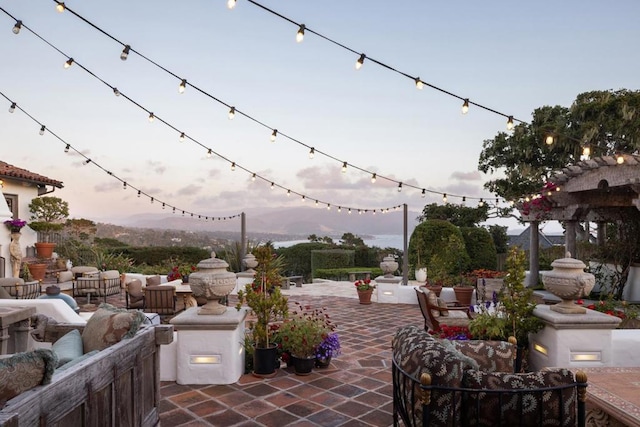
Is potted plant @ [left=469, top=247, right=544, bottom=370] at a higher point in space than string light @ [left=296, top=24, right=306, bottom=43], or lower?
lower

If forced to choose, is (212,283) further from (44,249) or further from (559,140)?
(559,140)

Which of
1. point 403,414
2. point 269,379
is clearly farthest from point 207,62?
point 403,414

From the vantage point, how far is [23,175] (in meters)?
13.4

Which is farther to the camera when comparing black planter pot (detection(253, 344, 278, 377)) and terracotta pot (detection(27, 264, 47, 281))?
→ terracotta pot (detection(27, 264, 47, 281))

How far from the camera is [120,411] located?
2607mm

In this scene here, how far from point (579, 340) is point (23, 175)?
15.2 m

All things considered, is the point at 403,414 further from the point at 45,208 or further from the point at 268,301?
the point at 45,208

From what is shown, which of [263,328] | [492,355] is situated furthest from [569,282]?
[263,328]

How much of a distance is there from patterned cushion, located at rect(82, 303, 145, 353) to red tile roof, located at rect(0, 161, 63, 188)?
40.0 ft

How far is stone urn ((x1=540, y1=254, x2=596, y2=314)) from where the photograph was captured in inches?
172

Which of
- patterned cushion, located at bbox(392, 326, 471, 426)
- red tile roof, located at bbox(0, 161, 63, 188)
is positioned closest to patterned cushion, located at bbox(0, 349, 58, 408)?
patterned cushion, located at bbox(392, 326, 471, 426)

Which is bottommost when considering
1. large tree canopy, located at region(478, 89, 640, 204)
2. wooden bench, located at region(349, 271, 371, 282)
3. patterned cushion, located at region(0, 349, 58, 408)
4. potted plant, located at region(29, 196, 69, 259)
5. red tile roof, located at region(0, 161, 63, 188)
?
wooden bench, located at region(349, 271, 371, 282)

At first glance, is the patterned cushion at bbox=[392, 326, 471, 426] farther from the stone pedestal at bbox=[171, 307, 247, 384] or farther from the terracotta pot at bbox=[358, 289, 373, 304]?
the terracotta pot at bbox=[358, 289, 373, 304]

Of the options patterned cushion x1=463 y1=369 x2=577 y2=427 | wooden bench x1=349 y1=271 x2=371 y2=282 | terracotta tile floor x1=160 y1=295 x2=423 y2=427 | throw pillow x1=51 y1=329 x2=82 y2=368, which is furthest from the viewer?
wooden bench x1=349 y1=271 x2=371 y2=282
